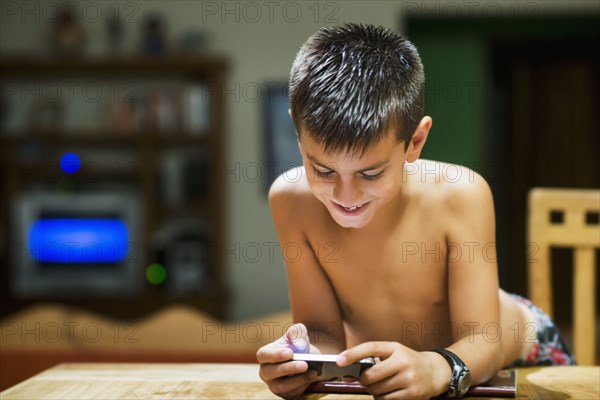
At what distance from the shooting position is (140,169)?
488 centimetres

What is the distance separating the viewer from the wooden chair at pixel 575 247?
5.49 ft

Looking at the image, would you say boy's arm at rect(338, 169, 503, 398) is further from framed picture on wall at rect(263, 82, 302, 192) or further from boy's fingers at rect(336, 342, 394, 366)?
framed picture on wall at rect(263, 82, 302, 192)

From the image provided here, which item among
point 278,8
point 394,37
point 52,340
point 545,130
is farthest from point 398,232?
point 545,130

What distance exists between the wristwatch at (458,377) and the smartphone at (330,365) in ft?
0.40

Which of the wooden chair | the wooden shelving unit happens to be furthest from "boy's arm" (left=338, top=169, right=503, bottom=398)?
the wooden shelving unit

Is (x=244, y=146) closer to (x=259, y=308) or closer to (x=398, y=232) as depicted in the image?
(x=259, y=308)

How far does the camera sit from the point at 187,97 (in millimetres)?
4797

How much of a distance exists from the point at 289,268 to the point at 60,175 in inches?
159

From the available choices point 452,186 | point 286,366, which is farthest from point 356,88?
point 286,366

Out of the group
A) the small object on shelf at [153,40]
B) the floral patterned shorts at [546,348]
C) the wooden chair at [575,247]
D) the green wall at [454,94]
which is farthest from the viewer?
the green wall at [454,94]

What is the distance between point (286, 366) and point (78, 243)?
13.5ft

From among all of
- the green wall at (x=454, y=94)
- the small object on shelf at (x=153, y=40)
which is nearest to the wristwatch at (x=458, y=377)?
the small object on shelf at (x=153, y=40)

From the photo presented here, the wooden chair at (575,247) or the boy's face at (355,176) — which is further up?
the boy's face at (355,176)

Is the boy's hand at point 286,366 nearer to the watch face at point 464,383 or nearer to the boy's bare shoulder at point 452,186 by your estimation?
the watch face at point 464,383
